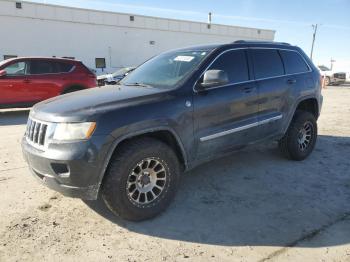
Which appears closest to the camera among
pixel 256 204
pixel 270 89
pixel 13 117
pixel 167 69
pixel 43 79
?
pixel 256 204

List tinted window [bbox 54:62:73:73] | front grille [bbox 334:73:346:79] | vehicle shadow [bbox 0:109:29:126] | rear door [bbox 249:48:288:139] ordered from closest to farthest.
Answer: rear door [bbox 249:48:288:139], vehicle shadow [bbox 0:109:29:126], tinted window [bbox 54:62:73:73], front grille [bbox 334:73:346:79]

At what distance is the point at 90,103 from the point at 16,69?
8.24m

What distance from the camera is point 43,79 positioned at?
428 inches

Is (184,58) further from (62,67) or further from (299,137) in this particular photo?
(62,67)

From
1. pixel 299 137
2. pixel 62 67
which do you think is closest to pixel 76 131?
pixel 299 137

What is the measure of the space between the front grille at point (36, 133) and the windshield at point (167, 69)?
4.50ft

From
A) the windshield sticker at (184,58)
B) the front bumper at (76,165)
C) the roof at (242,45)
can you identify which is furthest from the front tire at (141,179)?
the roof at (242,45)

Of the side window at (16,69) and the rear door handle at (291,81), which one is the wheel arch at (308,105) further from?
the side window at (16,69)

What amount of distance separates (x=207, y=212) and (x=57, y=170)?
1.66m

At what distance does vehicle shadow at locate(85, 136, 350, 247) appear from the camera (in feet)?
11.6

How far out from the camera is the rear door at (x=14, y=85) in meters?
10.4

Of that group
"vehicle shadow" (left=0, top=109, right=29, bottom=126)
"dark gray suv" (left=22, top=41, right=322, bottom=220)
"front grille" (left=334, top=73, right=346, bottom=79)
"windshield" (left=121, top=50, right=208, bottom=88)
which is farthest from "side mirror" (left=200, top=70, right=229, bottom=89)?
"front grille" (left=334, top=73, right=346, bottom=79)

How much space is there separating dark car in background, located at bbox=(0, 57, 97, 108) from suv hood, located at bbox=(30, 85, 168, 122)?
7266 millimetres

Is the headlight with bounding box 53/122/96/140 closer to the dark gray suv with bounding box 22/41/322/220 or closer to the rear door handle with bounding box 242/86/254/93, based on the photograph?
the dark gray suv with bounding box 22/41/322/220
